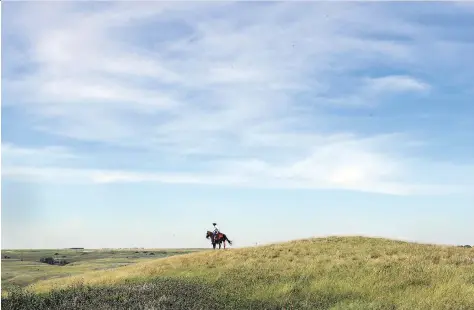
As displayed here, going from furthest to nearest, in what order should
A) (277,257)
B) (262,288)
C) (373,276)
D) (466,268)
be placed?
(277,257), (466,268), (373,276), (262,288)

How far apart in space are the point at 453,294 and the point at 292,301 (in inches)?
231

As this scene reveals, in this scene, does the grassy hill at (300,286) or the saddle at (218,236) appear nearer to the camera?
the grassy hill at (300,286)

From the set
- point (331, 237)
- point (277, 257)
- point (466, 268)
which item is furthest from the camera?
point (331, 237)

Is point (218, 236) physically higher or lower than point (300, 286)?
higher

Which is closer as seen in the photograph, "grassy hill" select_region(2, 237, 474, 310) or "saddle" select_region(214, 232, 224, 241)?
"grassy hill" select_region(2, 237, 474, 310)

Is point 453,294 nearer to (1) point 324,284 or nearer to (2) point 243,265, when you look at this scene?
(1) point 324,284

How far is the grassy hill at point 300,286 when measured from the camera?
46.6 feet

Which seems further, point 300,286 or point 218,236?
point 218,236

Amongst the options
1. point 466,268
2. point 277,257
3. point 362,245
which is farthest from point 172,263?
point 466,268

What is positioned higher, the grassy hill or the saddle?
the saddle

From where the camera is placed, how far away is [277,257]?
31766mm

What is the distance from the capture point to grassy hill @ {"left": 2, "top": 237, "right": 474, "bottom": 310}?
14195 mm

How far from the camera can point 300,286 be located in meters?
19.2

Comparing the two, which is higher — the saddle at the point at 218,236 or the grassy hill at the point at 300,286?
the saddle at the point at 218,236
